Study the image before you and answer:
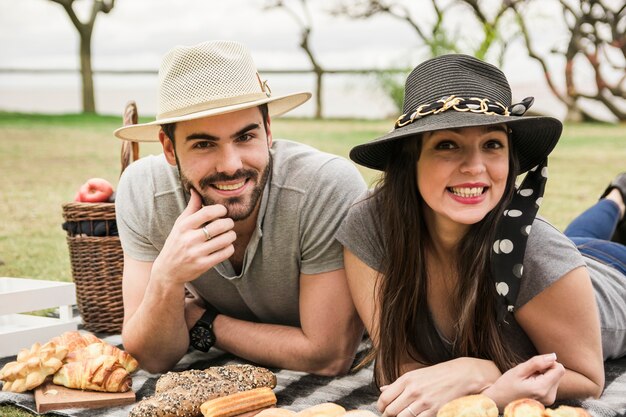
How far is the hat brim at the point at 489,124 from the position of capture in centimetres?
253

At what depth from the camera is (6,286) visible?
4125 millimetres

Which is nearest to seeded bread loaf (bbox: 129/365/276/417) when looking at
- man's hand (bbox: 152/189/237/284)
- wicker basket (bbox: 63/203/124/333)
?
man's hand (bbox: 152/189/237/284)

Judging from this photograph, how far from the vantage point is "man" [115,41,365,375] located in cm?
299

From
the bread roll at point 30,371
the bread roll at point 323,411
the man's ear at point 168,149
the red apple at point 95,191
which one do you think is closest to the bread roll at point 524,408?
the bread roll at point 323,411

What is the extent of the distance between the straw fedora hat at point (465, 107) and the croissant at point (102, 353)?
1.29 meters

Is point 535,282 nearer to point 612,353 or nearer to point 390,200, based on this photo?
point 390,200

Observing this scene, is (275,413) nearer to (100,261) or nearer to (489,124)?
(489,124)

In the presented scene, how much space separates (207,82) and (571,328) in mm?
1580

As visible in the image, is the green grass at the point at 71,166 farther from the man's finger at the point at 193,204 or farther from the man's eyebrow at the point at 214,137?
the man's eyebrow at the point at 214,137

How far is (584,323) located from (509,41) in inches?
341

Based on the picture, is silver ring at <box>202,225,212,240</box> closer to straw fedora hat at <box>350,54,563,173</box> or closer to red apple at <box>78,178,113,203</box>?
straw fedora hat at <box>350,54,563,173</box>

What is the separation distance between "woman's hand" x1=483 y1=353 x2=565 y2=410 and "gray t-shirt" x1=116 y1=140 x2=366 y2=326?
803 millimetres

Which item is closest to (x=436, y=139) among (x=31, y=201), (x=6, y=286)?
(x=6, y=286)

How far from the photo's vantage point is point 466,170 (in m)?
2.61
